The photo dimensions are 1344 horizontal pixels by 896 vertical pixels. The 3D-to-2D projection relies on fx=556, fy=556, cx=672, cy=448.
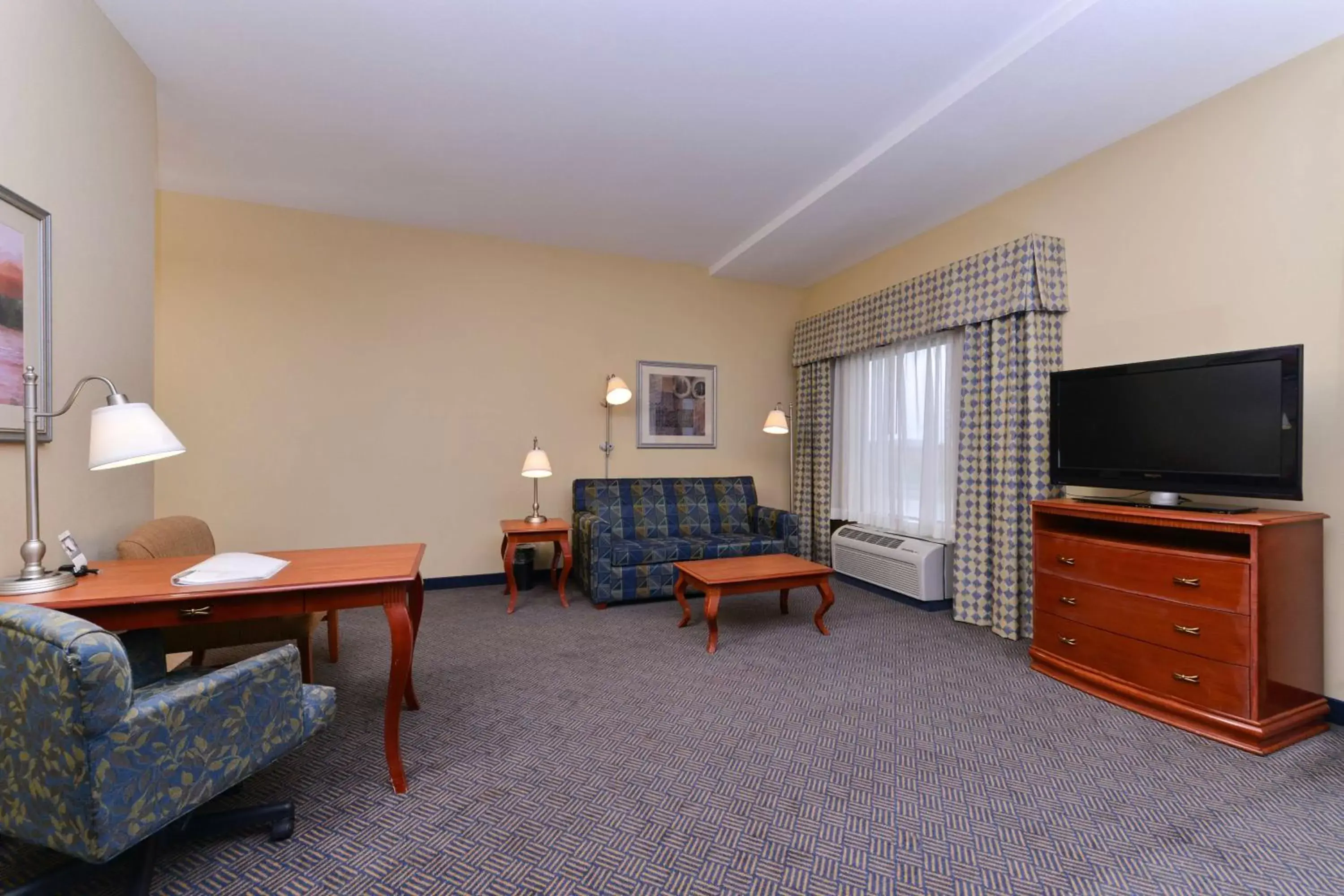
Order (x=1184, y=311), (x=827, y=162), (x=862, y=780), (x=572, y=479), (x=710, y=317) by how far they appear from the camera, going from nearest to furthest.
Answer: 1. (x=862, y=780)
2. (x=1184, y=311)
3. (x=827, y=162)
4. (x=572, y=479)
5. (x=710, y=317)

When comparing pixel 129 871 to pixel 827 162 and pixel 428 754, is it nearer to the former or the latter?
pixel 428 754

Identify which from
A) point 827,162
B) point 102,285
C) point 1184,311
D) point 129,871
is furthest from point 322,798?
point 1184,311

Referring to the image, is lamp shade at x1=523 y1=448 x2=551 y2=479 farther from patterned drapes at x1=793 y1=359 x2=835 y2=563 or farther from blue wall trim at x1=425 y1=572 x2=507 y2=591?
patterned drapes at x1=793 y1=359 x2=835 y2=563

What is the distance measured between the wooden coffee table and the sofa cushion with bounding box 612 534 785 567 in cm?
37

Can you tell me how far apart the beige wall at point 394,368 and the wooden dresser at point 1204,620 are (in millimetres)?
3139

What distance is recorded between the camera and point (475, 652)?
3.03m

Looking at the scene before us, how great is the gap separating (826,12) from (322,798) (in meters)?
3.29

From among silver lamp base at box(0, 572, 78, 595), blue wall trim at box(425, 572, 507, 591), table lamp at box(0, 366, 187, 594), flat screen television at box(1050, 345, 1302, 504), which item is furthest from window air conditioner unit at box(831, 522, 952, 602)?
silver lamp base at box(0, 572, 78, 595)

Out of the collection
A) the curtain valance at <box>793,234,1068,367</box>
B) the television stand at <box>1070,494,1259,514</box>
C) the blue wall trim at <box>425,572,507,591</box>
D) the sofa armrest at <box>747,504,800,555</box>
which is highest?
the curtain valance at <box>793,234,1068,367</box>

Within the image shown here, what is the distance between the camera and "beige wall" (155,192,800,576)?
3.78 metres

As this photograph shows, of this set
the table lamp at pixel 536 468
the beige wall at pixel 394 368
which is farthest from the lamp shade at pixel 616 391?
the table lamp at pixel 536 468

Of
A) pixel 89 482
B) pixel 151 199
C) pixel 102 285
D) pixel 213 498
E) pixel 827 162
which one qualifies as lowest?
pixel 213 498

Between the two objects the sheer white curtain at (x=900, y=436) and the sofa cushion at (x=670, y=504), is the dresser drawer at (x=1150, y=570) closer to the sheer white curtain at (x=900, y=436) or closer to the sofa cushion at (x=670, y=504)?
the sheer white curtain at (x=900, y=436)

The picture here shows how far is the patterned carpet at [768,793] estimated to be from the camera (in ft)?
4.75
